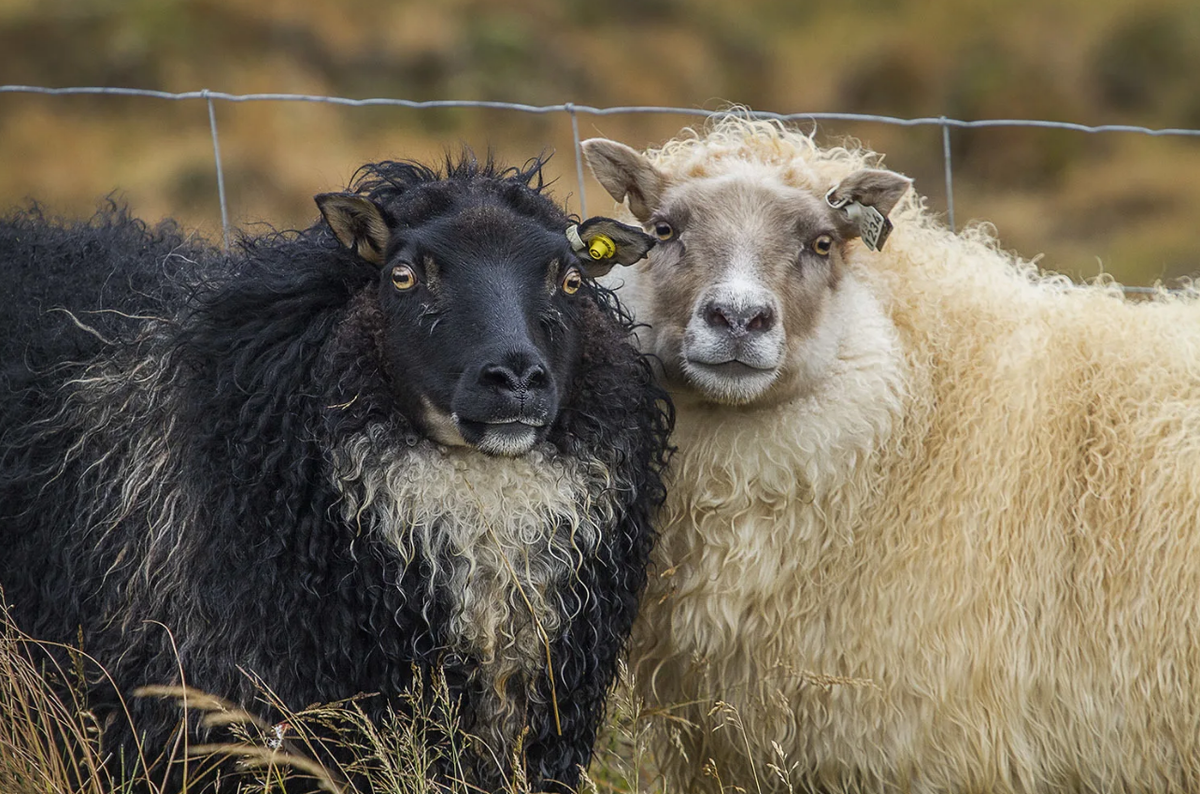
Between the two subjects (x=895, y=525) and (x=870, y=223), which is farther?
(x=870, y=223)

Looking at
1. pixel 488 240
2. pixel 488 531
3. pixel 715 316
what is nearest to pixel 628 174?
pixel 715 316

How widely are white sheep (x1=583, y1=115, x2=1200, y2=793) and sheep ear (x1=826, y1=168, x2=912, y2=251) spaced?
10mm

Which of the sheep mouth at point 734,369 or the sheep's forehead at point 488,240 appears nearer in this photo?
the sheep's forehead at point 488,240

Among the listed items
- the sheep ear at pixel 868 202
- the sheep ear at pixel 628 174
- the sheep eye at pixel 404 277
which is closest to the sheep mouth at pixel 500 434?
the sheep eye at pixel 404 277

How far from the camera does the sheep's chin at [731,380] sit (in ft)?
14.5

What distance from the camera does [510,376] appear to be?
3.73 meters

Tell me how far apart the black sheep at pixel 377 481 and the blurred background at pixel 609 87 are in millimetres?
11863

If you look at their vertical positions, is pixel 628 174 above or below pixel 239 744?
above

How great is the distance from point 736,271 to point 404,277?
1.12 m

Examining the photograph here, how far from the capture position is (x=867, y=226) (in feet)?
15.6

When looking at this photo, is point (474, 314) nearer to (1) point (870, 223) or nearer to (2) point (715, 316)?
(2) point (715, 316)

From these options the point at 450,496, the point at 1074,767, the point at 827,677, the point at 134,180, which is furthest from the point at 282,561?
the point at 134,180

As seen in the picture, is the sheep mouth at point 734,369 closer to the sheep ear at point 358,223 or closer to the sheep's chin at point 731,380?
the sheep's chin at point 731,380

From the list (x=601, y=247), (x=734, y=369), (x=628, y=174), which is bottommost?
(x=734, y=369)
